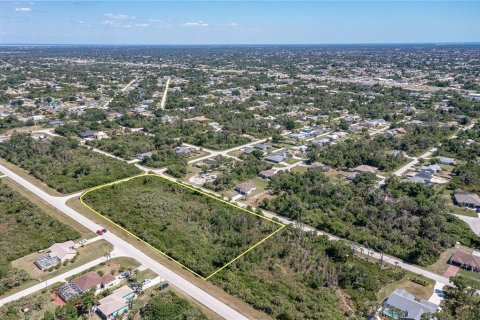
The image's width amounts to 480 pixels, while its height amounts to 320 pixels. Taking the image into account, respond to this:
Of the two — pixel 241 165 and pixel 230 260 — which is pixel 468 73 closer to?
pixel 241 165

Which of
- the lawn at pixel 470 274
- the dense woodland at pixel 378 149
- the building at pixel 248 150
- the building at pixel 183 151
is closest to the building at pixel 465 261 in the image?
the lawn at pixel 470 274

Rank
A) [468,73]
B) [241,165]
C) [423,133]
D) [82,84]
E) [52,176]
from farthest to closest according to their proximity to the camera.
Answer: [468,73] → [82,84] → [423,133] → [241,165] → [52,176]

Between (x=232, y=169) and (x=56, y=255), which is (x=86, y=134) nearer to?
(x=232, y=169)

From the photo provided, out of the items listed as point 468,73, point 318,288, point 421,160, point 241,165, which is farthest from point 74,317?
point 468,73

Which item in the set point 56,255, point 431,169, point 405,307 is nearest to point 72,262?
point 56,255

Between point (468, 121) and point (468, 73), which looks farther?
point (468, 73)

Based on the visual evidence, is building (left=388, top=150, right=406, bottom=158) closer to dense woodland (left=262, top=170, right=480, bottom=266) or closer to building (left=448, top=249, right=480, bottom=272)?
dense woodland (left=262, top=170, right=480, bottom=266)

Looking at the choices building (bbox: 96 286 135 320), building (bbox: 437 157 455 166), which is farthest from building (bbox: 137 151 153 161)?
building (bbox: 437 157 455 166)
